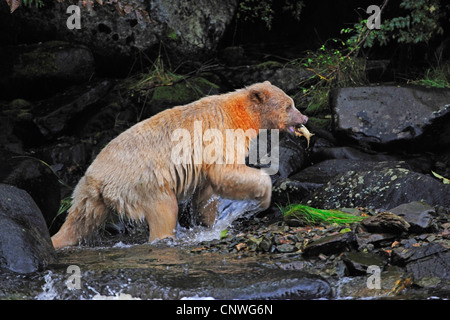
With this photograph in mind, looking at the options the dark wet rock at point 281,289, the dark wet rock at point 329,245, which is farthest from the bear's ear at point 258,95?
the dark wet rock at point 281,289

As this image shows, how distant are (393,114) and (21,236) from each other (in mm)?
6599

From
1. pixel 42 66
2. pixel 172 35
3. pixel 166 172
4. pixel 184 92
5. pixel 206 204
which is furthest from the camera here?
pixel 172 35

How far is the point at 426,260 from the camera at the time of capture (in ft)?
17.0

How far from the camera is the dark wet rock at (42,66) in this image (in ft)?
36.5

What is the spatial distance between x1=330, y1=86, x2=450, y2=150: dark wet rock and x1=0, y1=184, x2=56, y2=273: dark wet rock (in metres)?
5.61

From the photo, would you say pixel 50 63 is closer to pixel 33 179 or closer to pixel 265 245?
pixel 33 179

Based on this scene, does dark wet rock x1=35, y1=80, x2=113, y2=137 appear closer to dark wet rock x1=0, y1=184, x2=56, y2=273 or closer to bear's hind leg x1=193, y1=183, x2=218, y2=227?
bear's hind leg x1=193, y1=183, x2=218, y2=227

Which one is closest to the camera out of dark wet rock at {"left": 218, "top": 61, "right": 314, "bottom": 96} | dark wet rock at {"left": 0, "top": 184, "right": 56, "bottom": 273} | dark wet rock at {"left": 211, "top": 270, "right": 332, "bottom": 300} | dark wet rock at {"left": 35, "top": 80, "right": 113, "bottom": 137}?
dark wet rock at {"left": 211, "top": 270, "right": 332, "bottom": 300}

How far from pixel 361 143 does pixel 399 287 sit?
5.07 metres

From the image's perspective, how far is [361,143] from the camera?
9.67 metres

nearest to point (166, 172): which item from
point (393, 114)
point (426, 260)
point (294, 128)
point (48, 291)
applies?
point (294, 128)

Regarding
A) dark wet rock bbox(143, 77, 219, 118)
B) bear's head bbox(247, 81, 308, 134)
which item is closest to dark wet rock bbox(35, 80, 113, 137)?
dark wet rock bbox(143, 77, 219, 118)

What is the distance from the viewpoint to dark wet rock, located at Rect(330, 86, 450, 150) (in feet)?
31.1

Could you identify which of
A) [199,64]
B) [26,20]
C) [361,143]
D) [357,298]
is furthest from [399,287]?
[26,20]
